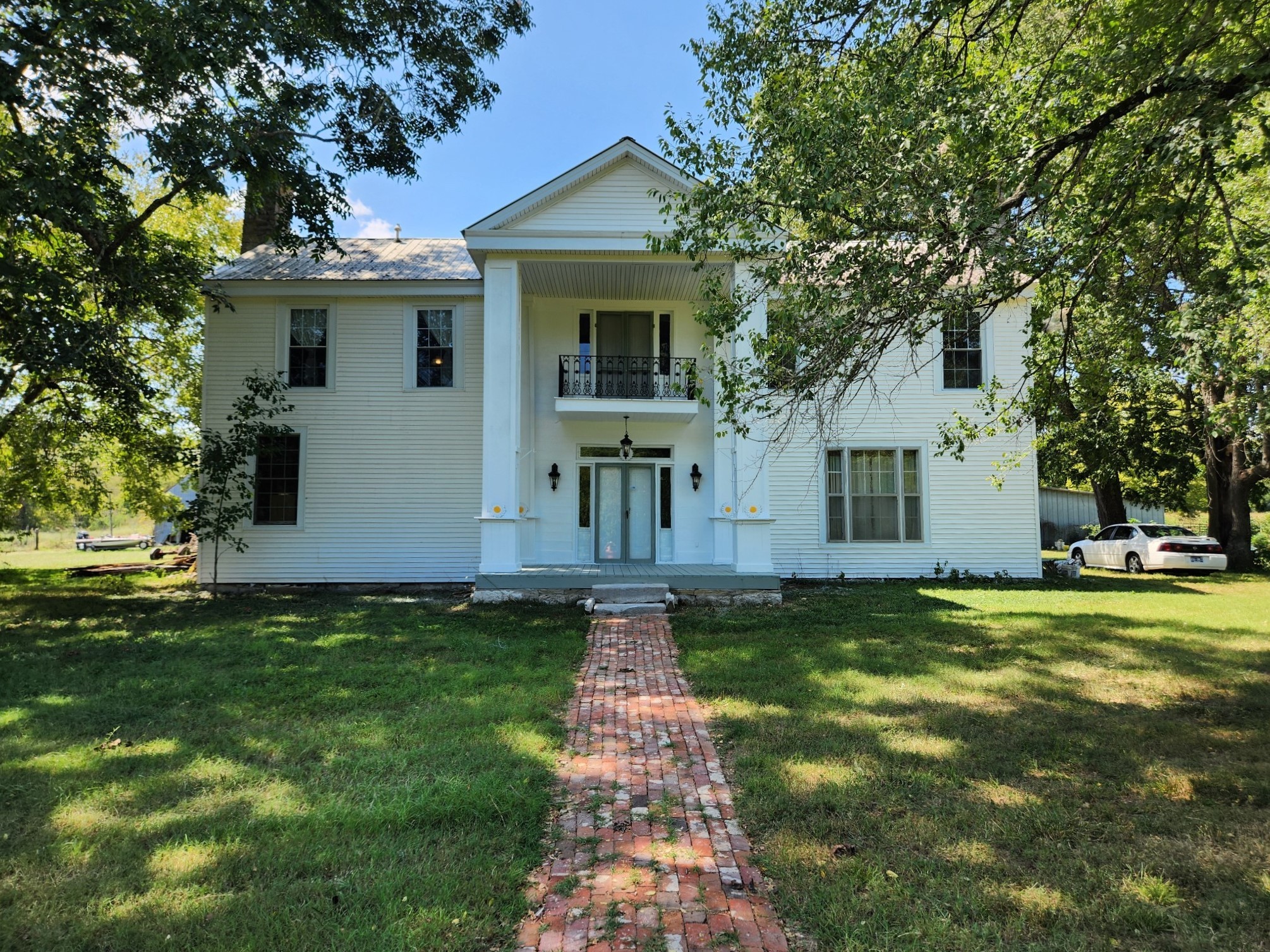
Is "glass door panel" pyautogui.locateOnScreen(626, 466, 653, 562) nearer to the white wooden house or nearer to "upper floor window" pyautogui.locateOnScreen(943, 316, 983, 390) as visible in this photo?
the white wooden house

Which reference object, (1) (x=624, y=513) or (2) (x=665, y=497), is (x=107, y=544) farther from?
(2) (x=665, y=497)

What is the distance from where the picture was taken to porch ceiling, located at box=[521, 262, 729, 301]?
12266mm

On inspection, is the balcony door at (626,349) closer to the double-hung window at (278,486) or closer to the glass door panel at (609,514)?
the glass door panel at (609,514)

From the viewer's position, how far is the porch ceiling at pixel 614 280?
12.3 meters

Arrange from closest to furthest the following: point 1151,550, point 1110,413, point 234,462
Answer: point 234,462, point 1110,413, point 1151,550

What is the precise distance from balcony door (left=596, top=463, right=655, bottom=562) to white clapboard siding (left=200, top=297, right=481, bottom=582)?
257 cm

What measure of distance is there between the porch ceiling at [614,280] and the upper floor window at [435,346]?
190 centimetres

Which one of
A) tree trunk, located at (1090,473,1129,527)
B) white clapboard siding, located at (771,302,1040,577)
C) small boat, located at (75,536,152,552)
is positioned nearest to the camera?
white clapboard siding, located at (771,302,1040,577)

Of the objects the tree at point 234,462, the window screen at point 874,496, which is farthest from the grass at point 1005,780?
the tree at point 234,462

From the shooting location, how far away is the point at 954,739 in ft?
16.2

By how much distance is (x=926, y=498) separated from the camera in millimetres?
14859

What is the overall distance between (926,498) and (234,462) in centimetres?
1403

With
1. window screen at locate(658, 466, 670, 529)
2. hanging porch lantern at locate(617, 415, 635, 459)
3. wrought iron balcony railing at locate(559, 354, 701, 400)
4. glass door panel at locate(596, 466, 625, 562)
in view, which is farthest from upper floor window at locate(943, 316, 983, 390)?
glass door panel at locate(596, 466, 625, 562)

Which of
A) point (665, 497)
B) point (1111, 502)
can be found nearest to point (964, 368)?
point (665, 497)
